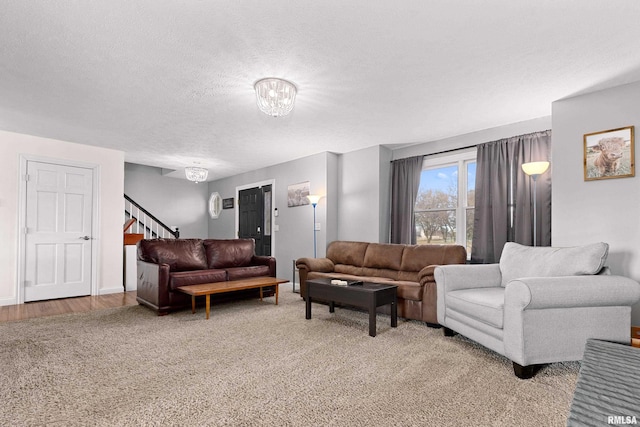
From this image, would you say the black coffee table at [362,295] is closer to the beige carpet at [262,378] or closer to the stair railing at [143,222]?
the beige carpet at [262,378]

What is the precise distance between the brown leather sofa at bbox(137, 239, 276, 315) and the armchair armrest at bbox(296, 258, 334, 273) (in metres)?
0.54

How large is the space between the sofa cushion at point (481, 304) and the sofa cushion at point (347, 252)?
6.47ft

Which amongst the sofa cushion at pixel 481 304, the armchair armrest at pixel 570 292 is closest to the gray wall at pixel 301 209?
the sofa cushion at pixel 481 304

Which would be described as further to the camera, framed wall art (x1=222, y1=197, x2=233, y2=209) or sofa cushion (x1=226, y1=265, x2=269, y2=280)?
framed wall art (x1=222, y1=197, x2=233, y2=209)

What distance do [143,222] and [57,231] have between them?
2168 millimetres

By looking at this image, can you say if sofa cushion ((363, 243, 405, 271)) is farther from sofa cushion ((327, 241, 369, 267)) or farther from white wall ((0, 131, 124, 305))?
white wall ((0, 131, 124, 305))

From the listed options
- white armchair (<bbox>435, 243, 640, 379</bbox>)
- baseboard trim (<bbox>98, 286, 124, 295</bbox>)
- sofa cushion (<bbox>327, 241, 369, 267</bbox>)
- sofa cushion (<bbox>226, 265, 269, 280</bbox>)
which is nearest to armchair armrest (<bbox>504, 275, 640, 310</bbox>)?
white armchair (<bbox>435, 243, 640, 379</bbox>)

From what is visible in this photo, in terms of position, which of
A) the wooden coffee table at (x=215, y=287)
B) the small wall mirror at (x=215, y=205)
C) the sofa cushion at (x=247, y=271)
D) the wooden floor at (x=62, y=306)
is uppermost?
the small wall mirror at (x=215, y=205)

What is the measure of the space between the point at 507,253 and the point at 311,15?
2744mm

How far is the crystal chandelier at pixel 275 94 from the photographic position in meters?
2.93

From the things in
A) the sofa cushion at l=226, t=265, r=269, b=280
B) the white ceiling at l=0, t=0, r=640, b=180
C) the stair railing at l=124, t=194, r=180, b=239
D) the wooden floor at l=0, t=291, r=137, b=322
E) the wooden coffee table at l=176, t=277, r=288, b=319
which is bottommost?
the wooden floor at l=0, t=291, r=137, b=322

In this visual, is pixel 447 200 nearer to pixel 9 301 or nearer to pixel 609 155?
pixel 609 155

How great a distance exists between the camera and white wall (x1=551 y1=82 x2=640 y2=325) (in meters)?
3.01

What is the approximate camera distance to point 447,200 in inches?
191
